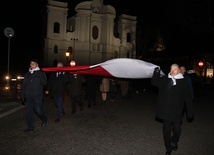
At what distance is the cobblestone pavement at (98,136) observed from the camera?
5711 millimetres

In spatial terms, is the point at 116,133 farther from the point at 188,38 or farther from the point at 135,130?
the point at 188,38

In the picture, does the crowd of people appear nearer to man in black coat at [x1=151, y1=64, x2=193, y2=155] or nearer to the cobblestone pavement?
man in black coat at [x1=151, y1=64, x2=193, y2=155]

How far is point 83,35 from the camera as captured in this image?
5350cm

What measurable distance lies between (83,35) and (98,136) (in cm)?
4787

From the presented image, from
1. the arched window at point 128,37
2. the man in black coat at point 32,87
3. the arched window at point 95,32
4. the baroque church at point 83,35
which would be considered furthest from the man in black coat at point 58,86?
the arched window at point 128,37

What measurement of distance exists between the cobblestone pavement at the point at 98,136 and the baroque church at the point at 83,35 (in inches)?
1645

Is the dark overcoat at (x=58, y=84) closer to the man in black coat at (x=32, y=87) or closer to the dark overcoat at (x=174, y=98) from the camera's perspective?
the man in black coat at (x=32, y=87)

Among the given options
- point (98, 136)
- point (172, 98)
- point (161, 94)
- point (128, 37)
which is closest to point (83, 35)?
point (128, 37)

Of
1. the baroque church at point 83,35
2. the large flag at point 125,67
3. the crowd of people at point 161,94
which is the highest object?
the baroque church at point 83,35

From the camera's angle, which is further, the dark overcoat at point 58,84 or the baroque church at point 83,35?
the baroque church at point 83,35

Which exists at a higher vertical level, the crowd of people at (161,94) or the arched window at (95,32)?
the arched window at (95,32)

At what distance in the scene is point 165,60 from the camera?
40000 millimetres

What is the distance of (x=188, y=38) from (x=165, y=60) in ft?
33.3

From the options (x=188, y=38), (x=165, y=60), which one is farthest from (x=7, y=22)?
(x=188, y=38)
